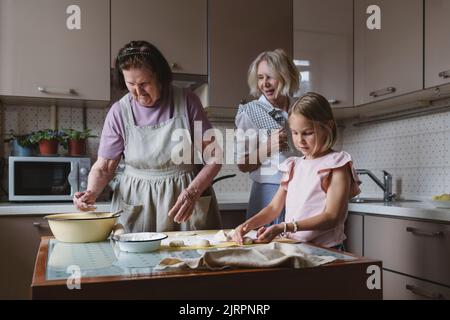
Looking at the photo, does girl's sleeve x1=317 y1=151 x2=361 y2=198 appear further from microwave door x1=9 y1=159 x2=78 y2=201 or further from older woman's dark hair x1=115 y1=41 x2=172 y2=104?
microwave door x1=9 y1=159 x2=78 y2=201

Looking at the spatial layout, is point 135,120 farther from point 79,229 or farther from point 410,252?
point 410,252

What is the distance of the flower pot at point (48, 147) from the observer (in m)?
2.15

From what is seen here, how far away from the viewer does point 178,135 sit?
142cm

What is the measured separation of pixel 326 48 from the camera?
2412mm

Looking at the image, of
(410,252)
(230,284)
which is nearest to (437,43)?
(410,252)

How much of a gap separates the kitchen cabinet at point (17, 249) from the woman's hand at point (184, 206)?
0.92 metres

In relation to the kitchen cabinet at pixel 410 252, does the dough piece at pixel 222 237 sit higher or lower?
higher

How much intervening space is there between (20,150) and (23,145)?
0.10 ft

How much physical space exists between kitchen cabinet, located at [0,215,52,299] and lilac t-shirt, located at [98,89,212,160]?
72 centimetres

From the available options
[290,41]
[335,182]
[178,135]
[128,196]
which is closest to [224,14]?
[290,41]

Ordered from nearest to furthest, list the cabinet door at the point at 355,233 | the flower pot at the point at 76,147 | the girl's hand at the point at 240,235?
the girl's hand at the point at 240,235 → the cabinet door at the point at 355,233 → the flower pot at the point at 76,147

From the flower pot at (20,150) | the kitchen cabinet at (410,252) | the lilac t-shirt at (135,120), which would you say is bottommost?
the kitchen cabinet at (410,252)

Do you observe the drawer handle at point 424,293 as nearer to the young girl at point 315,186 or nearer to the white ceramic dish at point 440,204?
the white ceramic dish at point 440,204

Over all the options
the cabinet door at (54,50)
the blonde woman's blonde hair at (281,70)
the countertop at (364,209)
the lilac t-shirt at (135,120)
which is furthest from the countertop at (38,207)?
the blonde woman's blonde hair at (281,70)
